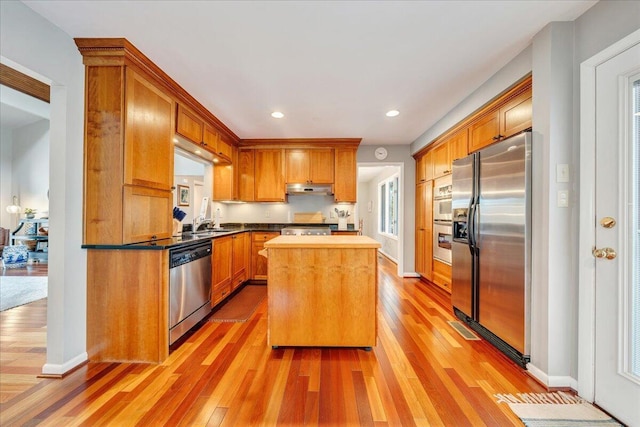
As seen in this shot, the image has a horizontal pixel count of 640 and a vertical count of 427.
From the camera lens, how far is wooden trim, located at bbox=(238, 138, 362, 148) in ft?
14.9

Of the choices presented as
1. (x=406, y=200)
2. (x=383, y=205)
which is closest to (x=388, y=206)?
(x=383, y=205)

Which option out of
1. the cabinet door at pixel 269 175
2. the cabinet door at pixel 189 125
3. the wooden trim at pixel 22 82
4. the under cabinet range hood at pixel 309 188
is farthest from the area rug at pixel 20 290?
the under cabinet range hood at pixel 309 188

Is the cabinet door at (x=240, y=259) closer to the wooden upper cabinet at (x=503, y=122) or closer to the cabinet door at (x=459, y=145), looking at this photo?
the cabinet door at (x=459, y=145)

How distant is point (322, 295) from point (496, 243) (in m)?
1.51

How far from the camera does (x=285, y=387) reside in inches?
69.6

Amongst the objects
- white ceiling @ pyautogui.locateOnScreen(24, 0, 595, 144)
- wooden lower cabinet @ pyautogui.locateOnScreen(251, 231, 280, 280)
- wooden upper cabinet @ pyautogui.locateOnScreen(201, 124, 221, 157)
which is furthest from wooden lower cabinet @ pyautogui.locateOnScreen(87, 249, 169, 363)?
wooden lower cabinet @ pyautogui.locateOnScreen(251, 231, 280, 280)

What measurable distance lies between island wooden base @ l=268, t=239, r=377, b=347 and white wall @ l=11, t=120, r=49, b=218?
29.7 ft

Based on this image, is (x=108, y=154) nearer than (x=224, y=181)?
Yes

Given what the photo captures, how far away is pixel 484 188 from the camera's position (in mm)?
2352

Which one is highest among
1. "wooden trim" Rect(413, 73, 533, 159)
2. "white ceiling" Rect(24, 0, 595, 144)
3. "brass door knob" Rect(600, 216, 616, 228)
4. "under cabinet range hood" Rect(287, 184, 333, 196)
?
"white ceiling" Rect(24, 0, 595, 144)

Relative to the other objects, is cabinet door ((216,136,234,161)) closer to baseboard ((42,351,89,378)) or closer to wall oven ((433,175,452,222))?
baseboard ((42,351,89,378))

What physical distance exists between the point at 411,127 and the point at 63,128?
151 inches

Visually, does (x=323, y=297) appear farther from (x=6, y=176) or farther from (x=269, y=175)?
(x=6, y=176)

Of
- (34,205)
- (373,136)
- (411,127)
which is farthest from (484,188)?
(34,205)
